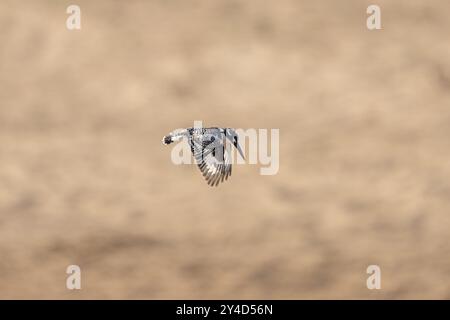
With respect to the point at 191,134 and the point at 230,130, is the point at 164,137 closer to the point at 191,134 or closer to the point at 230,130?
the point at 191,134

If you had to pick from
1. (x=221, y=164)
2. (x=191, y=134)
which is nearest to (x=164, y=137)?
(x=191, y=134)

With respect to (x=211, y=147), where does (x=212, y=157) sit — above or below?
below
